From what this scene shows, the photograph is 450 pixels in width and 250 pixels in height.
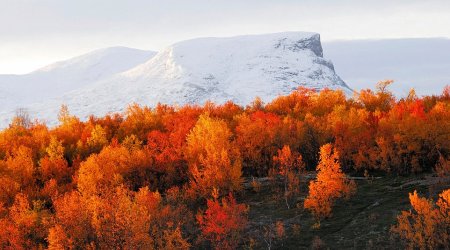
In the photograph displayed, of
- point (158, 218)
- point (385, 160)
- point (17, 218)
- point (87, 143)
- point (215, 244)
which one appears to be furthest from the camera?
point (87, 143)

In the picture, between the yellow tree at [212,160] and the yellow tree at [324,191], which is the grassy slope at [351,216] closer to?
the yellow tree at [324,191]

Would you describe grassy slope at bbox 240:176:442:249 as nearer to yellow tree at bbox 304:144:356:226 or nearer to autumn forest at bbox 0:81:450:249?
autumn forest at bbox 0:81:450:249

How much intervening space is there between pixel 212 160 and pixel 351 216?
78.1 feet

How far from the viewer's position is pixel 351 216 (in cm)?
5228

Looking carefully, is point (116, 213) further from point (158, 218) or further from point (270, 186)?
point (270, 186)

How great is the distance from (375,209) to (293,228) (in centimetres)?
918

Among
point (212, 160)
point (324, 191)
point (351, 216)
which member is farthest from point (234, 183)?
point (351, 216)

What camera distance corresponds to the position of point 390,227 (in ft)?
153

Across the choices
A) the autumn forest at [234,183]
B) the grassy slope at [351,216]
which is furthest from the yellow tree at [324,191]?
the grassy slope at [351,216]

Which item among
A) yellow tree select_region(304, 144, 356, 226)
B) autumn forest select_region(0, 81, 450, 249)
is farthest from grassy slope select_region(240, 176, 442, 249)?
yellow tree select_region(304, 144, 356, 226)

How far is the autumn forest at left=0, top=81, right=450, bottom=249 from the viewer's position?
50.4 m

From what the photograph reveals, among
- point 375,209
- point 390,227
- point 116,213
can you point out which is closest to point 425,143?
point 375,209

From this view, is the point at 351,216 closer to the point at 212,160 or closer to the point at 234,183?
the point at 234,183

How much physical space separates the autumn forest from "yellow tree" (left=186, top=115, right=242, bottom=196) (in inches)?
8.0
